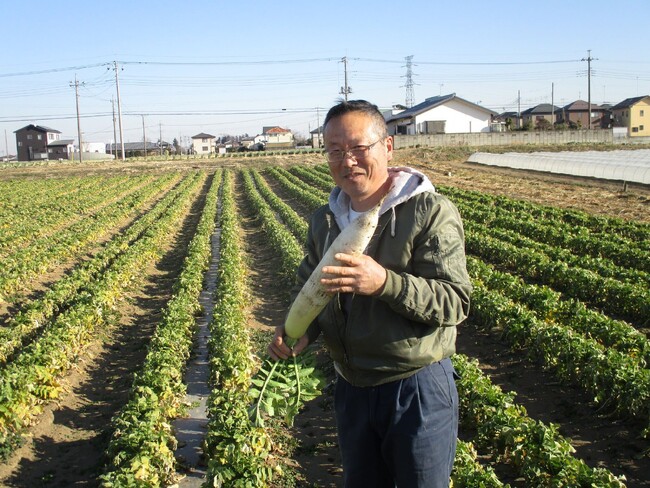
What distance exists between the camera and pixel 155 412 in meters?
5.76

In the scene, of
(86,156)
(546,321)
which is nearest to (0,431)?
(546,321)

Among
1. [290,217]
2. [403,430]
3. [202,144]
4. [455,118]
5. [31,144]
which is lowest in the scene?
[290,217]

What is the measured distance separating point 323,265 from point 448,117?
6639 centimetres

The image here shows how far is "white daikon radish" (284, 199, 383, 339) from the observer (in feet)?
7.95

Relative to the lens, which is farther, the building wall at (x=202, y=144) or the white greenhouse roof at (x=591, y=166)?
the building wall at (x=202, y=144)

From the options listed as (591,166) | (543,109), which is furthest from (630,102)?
(591,166)

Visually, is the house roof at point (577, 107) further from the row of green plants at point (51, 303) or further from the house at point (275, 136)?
the row of green plants at point (51, 303)

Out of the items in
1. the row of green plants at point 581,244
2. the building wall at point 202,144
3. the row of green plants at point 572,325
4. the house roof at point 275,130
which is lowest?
the row of green plants at point 572,325

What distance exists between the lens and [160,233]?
18250mm

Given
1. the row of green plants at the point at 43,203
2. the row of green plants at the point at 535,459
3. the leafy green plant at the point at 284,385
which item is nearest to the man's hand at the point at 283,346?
the leafy green plant at the point at 284,385

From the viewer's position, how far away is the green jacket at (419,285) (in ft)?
7.84

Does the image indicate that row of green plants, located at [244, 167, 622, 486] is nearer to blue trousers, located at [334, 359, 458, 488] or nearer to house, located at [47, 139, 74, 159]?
blue trousers, located at [334, 359, 458, 488]

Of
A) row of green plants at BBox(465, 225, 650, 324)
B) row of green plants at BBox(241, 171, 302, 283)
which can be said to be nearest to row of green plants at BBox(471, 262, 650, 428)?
row of green plants at BBox(465, 225, 650, 324)

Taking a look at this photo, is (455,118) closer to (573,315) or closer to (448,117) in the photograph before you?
(448,117)
